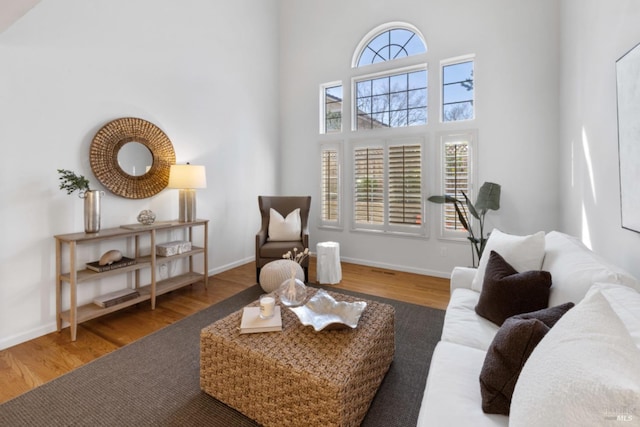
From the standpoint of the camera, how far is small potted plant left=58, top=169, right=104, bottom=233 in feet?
8.02

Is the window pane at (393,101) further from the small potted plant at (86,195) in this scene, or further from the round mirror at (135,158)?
the small potted plant at (86,195)

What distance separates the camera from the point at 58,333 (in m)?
2.46

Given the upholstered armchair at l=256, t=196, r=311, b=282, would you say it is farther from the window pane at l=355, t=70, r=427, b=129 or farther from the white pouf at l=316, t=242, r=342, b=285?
the window pane at l=355, t=70, r=427, b=129

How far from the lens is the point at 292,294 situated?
1.95 m

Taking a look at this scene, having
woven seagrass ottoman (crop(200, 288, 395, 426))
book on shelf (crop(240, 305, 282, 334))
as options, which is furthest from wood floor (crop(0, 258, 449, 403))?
book on shelf (crop(240, 305, 282, 334))

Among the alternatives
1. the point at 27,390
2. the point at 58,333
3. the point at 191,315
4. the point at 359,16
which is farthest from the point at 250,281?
the point at 359,16

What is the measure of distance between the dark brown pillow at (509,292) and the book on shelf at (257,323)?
119cm

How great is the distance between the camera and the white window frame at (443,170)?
3.64 m

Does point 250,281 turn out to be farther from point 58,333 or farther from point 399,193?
point 399,193

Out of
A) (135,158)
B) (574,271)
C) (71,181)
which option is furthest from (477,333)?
(135,158)

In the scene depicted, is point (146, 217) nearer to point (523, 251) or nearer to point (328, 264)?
point (328, 264)

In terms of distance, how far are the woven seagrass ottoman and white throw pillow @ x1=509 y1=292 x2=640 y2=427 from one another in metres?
0.73

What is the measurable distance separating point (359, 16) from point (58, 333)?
5110 mm

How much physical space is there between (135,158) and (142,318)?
1.59 metres
